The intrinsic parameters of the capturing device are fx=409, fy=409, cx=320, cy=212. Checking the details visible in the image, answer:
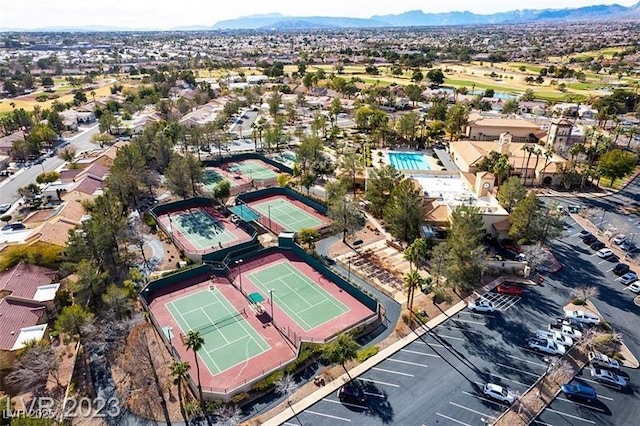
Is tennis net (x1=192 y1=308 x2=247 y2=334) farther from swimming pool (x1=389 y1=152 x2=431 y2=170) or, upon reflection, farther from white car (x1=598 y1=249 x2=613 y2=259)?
swimming pool (x1=389 y1=152 x2=431 y2=170)

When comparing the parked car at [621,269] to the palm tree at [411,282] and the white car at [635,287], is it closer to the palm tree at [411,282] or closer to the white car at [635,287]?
the white car at [635,287]

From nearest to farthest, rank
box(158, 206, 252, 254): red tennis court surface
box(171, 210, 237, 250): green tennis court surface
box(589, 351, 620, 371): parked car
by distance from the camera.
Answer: box(589, 351, 620, 371): parked car → box(158, 206, 252, 254): red tennis court surface → box(171, 210, 237, 250): green tennis court surface

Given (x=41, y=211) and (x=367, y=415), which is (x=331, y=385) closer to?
(x=367, y=415)

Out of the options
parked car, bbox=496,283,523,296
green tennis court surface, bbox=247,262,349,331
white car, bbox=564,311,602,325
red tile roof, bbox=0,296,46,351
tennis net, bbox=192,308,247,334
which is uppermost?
red tile roof, bbox=0,296,46,351

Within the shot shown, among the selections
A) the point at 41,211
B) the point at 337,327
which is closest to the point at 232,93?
the point at 41,211

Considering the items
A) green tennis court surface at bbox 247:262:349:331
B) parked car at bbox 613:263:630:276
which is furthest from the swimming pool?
green tennis court surface at bbox 247:262:349:331

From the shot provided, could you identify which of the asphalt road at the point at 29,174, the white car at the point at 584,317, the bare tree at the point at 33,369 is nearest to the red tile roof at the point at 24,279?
the bare tree at the point at 33,369

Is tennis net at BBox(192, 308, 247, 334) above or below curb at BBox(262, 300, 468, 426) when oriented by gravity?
below
